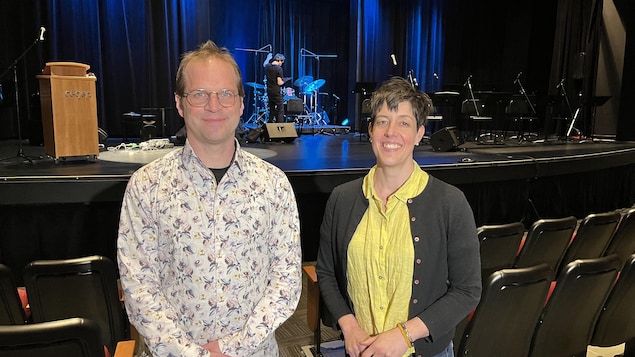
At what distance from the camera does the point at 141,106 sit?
8.62 metres

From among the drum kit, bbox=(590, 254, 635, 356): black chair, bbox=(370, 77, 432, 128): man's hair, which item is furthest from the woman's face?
the drum kit

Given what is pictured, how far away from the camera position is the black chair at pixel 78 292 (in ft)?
5.69

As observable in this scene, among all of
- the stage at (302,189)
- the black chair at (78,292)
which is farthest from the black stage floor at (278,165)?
the black chair at (78,292)

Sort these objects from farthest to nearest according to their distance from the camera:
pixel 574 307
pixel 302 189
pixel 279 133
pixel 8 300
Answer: pixel 279 133, pixel 302 189, pixel 574 307, pixel 8 300

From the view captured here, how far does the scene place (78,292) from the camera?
5.88ft

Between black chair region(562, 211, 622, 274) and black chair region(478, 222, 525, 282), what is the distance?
0.45 m

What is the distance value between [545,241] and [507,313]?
2.91ft

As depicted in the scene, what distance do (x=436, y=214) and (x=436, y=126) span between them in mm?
11470

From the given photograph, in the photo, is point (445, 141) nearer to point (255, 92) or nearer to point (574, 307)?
point (574, 307)

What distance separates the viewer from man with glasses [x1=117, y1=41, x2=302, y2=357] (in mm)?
1272

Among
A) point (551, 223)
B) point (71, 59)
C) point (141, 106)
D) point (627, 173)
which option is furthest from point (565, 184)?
point (71, 59)

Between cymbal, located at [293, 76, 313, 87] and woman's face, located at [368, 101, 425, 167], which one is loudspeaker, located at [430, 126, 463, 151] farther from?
cymbal, located at [293, 76, 313, 87]

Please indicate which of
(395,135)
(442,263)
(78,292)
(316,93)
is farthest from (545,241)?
(316,93)

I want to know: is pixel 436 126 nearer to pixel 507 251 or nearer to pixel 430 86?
pixel 430 86
